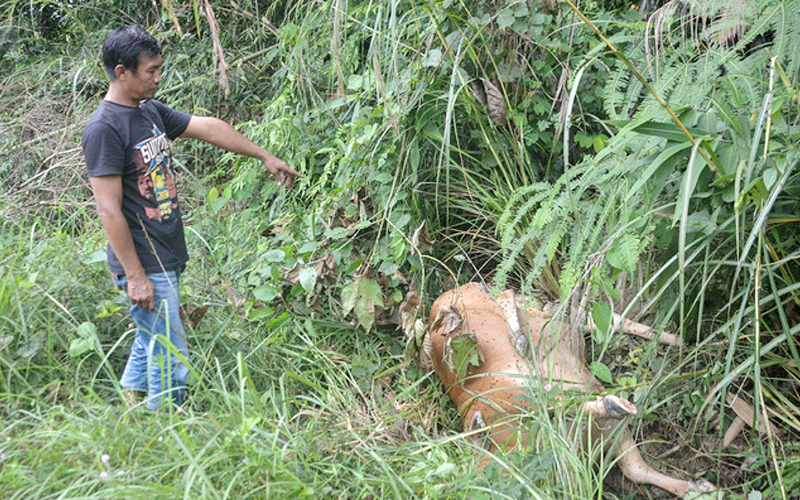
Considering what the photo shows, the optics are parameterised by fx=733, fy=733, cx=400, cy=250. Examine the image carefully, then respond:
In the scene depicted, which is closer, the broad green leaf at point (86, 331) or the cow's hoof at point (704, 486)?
the cow's hoof at point (704, 486)

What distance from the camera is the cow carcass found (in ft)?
7.82

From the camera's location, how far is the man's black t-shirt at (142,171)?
8.05ft

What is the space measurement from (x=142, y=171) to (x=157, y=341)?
0.62m

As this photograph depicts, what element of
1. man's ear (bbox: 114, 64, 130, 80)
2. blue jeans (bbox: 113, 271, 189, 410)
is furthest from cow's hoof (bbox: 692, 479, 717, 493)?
man's ear (bbox: 114, 64, 130, 80)

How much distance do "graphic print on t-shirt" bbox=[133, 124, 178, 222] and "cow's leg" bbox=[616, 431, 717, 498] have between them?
1.79 meters

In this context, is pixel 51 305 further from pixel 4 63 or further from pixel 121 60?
pixel 4 63

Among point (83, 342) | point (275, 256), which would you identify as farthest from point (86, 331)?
point (275, 256)

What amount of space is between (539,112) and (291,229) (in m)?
1.26

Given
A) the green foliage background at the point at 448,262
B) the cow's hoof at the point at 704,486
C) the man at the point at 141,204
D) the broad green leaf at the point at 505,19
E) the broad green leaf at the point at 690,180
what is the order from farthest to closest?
the broad green leaf at the point at 505,19
the man at the point at 141,204
the cow's hoof at the point at 704,486
the green foliage background at the point at 448,262
the broad green leaf at the point at 690,180

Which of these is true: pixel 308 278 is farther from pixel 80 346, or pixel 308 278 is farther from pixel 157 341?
pixel 80 346

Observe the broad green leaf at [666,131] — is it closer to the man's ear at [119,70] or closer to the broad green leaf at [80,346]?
Answer: the man's ear at [119,70]

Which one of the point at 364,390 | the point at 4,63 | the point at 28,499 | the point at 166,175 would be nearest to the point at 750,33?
the point at 364,390

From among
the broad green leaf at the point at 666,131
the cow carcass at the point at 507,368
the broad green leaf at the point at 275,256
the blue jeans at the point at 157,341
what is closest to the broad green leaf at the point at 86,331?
the blue jeans at the point at 157,341

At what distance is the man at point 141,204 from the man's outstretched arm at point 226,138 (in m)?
0.21
